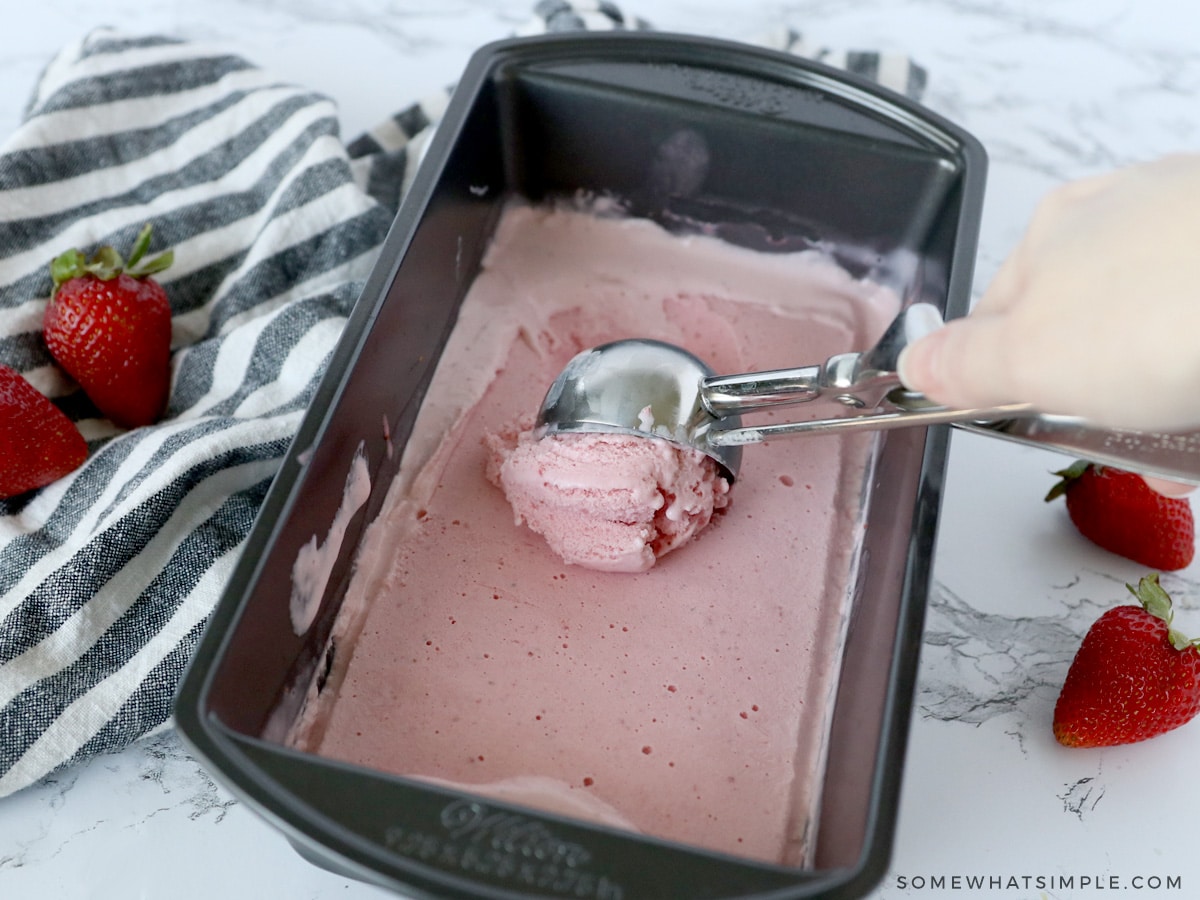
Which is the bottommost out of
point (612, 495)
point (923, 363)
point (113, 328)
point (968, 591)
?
point (968, 591)

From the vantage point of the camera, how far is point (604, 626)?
1.02m

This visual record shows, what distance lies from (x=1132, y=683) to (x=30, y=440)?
A: 103cm

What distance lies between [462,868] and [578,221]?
803mm

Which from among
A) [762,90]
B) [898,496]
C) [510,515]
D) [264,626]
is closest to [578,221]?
[762,90]

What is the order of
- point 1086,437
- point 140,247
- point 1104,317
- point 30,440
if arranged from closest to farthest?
point 1104,317 < point 1086,437 < point 30,440 < point 140,247

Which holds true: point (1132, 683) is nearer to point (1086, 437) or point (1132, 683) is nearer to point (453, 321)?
point (1086, 437)

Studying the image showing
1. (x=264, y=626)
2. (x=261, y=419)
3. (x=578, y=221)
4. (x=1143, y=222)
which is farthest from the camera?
(x=578, y=221)

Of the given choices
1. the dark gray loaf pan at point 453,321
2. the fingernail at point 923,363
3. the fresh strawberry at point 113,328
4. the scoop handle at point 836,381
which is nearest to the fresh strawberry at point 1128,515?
the dark gray loaf pan at point 453,321

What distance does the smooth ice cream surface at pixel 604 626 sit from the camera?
940 millimetres

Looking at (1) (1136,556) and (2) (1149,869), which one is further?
(1) (1136,556)

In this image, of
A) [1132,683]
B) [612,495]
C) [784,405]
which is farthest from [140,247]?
[1132,683]

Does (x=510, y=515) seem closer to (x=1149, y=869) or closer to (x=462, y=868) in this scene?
(x=462, y=868)

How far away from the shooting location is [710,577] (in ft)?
3.48

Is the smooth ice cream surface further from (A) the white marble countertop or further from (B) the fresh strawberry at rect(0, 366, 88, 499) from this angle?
(B) the fresh strawberry at rect(0, 366, 88, 499)
